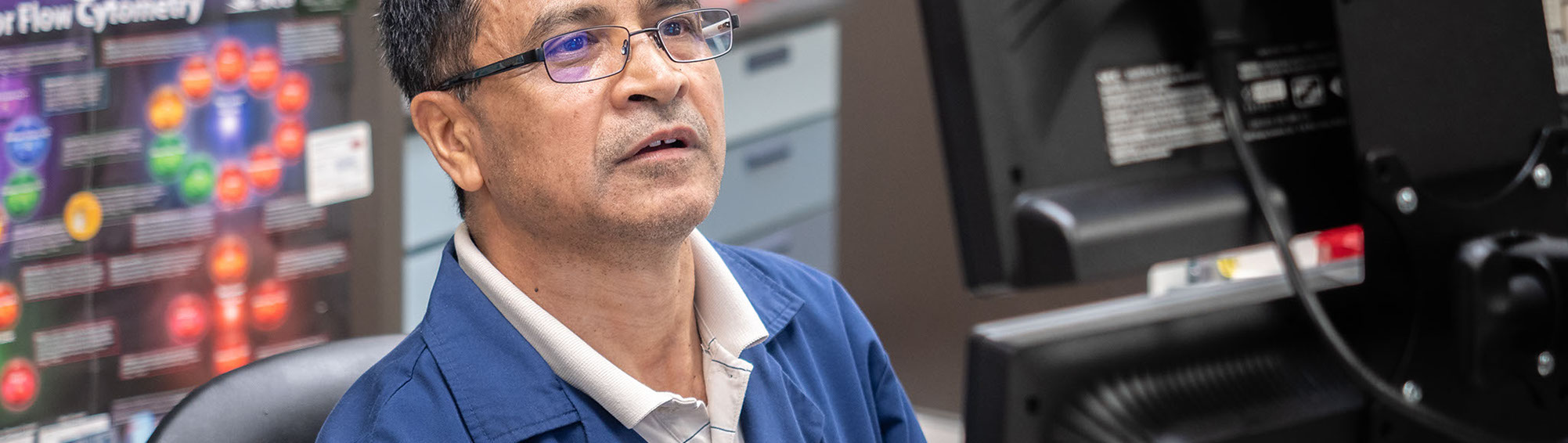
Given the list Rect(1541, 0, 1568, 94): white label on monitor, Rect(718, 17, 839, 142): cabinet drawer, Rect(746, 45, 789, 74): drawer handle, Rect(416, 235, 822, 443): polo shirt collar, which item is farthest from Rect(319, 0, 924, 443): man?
Rect(746, 45, 789, 74): drawer handle

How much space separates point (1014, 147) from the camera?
0.70 m

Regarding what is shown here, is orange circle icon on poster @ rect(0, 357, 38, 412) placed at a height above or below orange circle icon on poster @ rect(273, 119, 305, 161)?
below

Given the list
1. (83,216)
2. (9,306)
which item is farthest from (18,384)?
(83,216)

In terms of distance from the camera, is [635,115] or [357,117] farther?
[357,117]

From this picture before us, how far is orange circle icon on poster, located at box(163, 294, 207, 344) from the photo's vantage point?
1796 mm

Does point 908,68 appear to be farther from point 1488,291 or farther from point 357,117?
point 1488,291

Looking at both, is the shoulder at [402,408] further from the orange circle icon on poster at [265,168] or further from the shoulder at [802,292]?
the orange circle icon on poster at [265,168]

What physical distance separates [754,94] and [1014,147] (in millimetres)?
2033

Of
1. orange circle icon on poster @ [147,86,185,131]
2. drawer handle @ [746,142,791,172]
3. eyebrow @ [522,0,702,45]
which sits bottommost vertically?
drawer handle @ [746,142,791,172]

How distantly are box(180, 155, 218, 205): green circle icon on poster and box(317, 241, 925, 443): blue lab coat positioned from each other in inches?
30.7

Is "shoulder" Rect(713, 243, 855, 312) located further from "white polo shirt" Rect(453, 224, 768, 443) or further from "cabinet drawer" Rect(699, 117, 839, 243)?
"cabinet drawer" Rect(699, 117, 839, 243)

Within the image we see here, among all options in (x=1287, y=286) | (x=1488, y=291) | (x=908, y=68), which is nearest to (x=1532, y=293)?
(x=1488, y=291)

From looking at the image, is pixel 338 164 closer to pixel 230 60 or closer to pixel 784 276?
pixel 230 60

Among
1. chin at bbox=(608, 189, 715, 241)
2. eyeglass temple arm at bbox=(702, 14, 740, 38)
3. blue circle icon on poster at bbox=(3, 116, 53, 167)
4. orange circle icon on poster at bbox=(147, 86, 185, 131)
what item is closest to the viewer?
chin at bbox=(608, 189, 715, 241)
